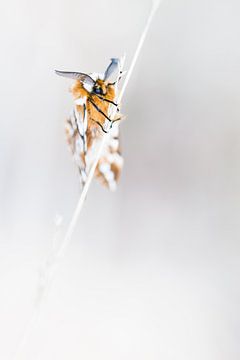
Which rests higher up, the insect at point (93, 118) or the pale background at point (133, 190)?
the insect at point (93, 118)

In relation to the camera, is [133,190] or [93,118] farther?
[133,190]

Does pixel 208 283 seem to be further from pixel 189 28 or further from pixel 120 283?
pixel 189 28

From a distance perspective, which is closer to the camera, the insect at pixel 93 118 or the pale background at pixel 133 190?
the insect at pixel 93 118

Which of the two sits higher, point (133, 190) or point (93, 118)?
point (93, 118)
